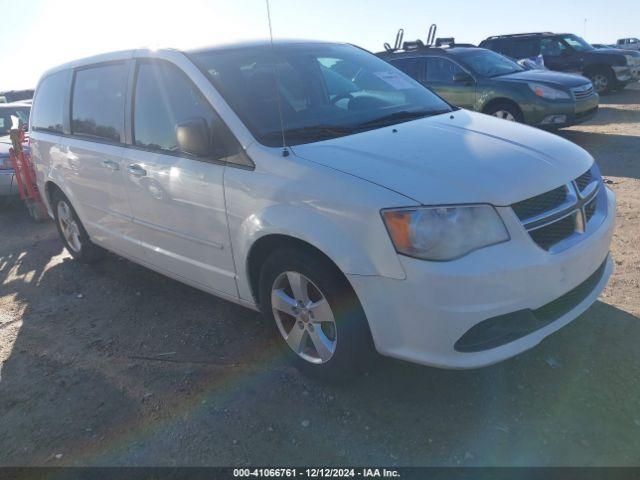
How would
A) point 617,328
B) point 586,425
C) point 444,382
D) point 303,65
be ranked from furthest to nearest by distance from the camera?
point 303,65, point 617,328, point 444,382, point 586,425

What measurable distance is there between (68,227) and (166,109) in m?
2.45

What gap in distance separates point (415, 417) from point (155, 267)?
2.20 metres

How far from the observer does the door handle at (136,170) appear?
11.7 feet

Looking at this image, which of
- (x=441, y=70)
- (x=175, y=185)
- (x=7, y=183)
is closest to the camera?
(x=175, y=185)

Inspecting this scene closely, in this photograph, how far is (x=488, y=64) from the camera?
955 centimetres

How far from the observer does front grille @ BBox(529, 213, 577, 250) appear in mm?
2457

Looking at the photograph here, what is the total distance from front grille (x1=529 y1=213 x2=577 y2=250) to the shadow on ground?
796mm

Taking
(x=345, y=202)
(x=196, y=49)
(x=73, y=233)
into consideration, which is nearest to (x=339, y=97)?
(x=196, y=49)

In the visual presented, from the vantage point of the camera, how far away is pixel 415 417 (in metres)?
2.68

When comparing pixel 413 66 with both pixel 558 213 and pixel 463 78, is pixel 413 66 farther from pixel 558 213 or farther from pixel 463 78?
pixel 558 213

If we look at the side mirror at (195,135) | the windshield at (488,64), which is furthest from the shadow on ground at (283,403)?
the windshield at (488,64)

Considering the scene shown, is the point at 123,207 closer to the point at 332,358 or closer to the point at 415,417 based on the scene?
the point at 332,358

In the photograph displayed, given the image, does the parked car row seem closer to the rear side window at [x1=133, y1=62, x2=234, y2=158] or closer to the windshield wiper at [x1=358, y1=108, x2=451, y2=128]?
the windshield wiper at [x1=358, y1=108, x2=451, y2=128]

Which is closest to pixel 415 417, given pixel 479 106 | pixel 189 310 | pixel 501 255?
pixel 501 255
